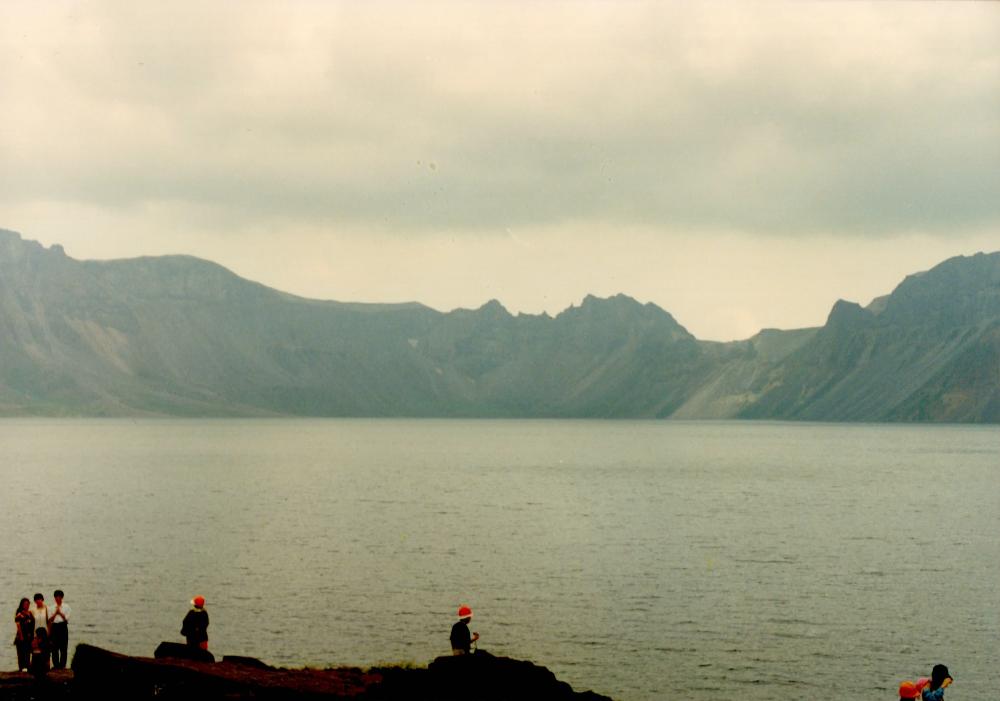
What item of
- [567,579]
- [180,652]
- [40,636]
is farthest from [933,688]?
[567,579]

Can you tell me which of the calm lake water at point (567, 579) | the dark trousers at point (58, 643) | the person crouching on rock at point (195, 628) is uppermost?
the person crouching on rock at point (195, 628)

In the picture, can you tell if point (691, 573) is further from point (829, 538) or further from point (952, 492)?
point (952, 492)

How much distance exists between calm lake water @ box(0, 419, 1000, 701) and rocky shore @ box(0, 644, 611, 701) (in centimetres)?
1340

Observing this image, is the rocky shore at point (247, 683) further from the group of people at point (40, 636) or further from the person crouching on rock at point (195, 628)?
the person crouching on rock at point (195, 628)

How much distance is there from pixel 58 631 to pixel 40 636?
11.0 feet

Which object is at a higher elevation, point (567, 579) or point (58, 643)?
point (58, 643)

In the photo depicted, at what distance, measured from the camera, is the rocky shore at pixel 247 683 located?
97.9 ft

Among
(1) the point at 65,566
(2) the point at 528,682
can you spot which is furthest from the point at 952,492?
(2) the point at 528,682

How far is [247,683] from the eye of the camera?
101 ft

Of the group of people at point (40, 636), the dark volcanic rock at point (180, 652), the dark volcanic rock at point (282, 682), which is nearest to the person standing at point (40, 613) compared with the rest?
the group of people at point (40, 636)

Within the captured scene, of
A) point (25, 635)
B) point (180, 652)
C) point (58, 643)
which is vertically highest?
point (25, 635)

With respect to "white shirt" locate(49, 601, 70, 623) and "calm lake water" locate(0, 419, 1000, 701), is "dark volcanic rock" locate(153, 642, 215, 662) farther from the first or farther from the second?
"calm lake water" locate(0, 419, 1000, 701)

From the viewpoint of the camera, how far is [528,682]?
31.4 metres

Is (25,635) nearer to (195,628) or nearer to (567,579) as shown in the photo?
(195,628)
